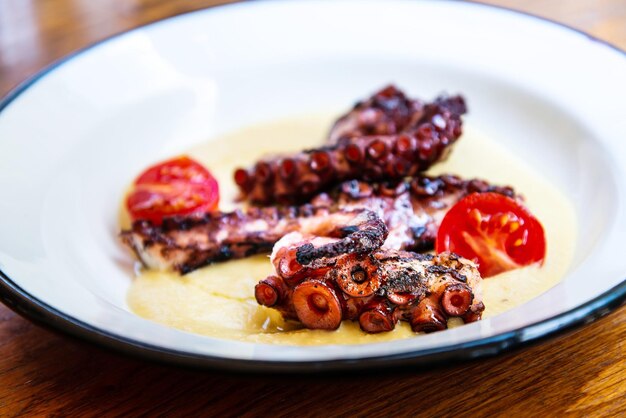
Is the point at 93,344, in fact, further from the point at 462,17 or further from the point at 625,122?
the point at 462,17

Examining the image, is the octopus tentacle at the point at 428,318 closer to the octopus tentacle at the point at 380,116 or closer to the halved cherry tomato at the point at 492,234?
the halved cherry tomato at the point at 492,234

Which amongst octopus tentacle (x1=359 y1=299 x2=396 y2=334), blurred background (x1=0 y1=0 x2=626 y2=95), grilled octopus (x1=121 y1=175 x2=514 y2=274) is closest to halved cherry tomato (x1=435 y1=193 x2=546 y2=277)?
grilled octopus (x1=121 y1=175 x2=514 y2=274)

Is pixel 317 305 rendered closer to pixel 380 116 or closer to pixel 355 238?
pixel 355 238

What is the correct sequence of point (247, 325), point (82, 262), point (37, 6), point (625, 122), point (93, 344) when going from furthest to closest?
1. point (37, 6)
2. point (625, 122)
3. point (82, 262)
4. point (247, 325)
5. point (93, 344)

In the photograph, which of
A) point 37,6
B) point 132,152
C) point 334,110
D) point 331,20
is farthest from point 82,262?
point 37,6

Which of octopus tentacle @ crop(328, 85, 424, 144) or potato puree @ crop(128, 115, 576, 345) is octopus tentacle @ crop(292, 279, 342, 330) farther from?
octopus tentacle @ crop(328, 85, 424, 144)

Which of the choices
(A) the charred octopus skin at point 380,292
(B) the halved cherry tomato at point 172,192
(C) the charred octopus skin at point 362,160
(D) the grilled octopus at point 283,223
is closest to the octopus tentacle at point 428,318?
(A) the charred octopus skin at point 380,292

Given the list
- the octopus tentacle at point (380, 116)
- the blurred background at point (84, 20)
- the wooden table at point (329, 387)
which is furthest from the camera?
the blurred background at point (84, 20)
